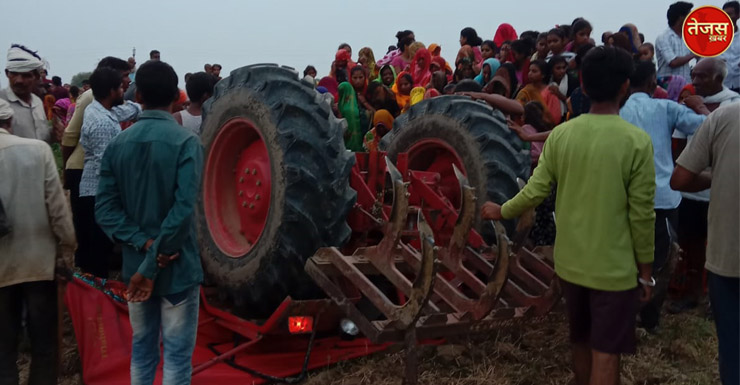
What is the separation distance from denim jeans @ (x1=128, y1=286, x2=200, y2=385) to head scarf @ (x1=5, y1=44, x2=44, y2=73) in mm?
2228

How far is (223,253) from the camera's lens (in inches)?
158

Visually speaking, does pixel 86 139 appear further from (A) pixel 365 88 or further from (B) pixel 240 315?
(A) pixel 365 88

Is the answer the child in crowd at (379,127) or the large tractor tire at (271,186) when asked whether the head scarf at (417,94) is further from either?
the large tractor tire at (271,186)

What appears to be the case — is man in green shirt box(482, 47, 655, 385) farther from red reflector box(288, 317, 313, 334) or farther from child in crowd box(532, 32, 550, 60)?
child in crowd box(532, 32, 550, 60)

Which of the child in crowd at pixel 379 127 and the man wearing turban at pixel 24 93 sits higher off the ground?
the man wearing turban at pixel 24 93

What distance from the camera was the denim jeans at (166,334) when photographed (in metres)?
2.87

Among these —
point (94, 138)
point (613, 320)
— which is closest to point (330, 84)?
point (94, 138)

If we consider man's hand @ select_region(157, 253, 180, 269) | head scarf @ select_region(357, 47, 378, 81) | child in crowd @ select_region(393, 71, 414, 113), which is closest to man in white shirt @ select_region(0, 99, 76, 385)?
man's hand @ select_region(157, 253, 180, 269)

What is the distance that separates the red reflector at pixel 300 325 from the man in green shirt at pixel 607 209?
143 centimetres

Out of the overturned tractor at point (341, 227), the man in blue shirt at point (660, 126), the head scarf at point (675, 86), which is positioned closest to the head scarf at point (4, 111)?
the overturned tractor at point (341, 227)

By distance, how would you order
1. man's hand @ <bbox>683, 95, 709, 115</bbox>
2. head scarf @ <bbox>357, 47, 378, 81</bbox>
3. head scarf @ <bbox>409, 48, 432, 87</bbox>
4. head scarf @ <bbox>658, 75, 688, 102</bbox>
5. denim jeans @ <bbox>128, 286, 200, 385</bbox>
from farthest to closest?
1. head scarf @ <bbox>357, 47, 378, 81</bbox>
2. head scarf @ <bbox>409, 48, 432, 87</bbox>
3. head scarf @ <bbox>658, 75, 688, 102</bbox>
4. man's hand @ <bbox>683, 95, 709, 115</bbox>
5. denim jeans @ <bbox>128, 286, 200, 385</bbox>

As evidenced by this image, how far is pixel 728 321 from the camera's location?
2.72 metres

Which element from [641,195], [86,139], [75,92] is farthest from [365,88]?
[75,92]

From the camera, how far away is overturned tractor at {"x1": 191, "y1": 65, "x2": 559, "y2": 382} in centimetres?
334
